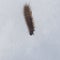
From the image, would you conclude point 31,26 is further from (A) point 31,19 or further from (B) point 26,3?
(B) point 26,3

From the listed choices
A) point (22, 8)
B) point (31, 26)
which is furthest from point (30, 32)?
point (22, 8)

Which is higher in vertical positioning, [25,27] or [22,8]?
[22,8]

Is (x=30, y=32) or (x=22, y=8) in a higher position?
(x=22, y=8)

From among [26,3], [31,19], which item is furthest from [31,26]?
[26,3]

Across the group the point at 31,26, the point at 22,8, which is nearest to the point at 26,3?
the point at 22,8

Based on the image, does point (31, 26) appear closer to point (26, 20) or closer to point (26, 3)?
point (26, 20)

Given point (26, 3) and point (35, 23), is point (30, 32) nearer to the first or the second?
point (35, 23)

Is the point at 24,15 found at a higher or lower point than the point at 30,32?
higher
